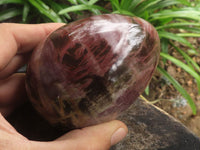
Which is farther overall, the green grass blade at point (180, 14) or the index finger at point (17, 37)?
the green grass blade at point (180, 14)

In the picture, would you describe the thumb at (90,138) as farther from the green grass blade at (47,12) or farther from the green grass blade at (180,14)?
the green grass blade at (180,14)

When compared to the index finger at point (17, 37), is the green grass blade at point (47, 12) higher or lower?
lower

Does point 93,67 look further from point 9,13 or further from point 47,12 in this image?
point 9,13

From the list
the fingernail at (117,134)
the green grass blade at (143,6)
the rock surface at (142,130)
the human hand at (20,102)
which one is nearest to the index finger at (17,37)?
the human hand at (20,102)

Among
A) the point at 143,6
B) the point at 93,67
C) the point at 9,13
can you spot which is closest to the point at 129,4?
the point at 143,6

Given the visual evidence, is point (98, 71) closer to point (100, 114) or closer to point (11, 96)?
point (100, 114)
